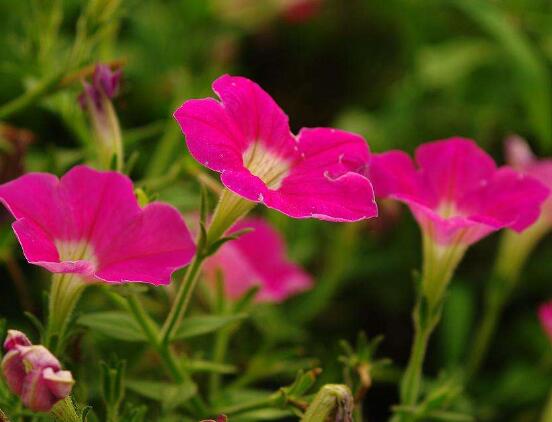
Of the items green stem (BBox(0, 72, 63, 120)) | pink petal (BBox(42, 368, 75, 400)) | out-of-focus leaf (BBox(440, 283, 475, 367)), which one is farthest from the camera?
out-of-focus leaf (BBox(440, 283, 475, 367))

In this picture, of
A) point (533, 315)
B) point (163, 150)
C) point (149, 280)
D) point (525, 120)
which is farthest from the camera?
point (525, 120)

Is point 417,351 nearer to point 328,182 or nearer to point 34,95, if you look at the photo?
point 328,182

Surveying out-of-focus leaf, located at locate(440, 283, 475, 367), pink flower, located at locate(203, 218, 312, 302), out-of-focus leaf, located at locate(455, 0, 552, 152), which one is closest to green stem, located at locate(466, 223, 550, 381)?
out-of-focus leaf, located at locate(440, 283, 475, 367)

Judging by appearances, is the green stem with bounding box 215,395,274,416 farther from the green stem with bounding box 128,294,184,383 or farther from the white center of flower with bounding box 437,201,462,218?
the white center of flower with bounding box 437,201,462,218

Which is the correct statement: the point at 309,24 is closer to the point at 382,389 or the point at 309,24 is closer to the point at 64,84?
the point at 382,389

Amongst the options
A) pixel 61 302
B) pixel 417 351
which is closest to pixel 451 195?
pixel 417 351

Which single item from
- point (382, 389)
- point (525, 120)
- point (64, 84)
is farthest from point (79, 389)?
point (525, 120)
